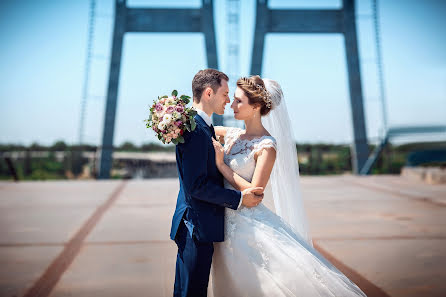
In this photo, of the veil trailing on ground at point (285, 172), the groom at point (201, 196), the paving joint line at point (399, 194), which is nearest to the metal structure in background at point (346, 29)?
the paving joint line at point (399, 194)

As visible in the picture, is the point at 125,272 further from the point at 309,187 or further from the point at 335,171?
the point at 335,171

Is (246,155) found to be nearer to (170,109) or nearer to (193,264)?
(170,109)

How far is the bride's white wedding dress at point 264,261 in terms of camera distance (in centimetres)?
194

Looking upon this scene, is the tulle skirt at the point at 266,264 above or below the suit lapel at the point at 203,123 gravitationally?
below

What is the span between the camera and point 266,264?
1.97 m

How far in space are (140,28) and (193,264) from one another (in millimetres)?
12074

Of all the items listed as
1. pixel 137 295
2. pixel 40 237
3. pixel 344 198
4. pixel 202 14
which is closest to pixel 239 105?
pixel 137 295

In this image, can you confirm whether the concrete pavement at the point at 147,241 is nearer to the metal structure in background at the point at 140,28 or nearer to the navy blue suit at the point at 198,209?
the navy blue suit at the point at 198,209

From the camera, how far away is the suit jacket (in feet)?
6.07

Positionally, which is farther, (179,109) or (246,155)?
(246,155)

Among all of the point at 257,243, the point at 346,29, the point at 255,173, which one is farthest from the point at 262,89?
the point at 346,29

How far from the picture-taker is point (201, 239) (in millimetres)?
1909

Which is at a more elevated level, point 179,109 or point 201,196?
point 179,109

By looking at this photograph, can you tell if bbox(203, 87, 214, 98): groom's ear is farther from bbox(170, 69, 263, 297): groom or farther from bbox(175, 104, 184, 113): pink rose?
bbox(175, 104, 184, 113): pink rose
